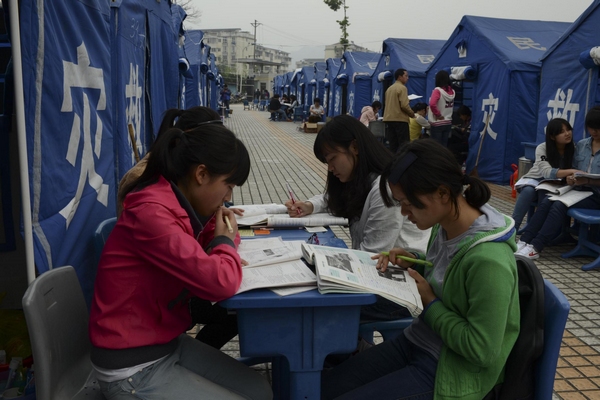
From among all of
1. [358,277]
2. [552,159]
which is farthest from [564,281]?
[358,277]

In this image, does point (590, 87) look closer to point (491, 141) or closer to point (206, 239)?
point (491, 141)

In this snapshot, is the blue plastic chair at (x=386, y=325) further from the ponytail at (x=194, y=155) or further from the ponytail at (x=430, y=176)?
the ponytail at (x=194, y=155)

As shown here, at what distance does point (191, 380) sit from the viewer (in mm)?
1992

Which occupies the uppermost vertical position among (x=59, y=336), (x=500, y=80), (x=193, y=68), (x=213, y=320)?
(x=193, y=68)

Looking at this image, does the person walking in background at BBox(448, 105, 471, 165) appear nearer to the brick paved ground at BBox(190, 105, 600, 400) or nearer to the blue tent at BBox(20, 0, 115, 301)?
the brick paved ground at BBox(190, 105, 600, 400)

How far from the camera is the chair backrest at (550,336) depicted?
1.84m

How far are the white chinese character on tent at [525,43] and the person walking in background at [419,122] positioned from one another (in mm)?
2082

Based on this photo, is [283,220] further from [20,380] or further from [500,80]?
[500,80]

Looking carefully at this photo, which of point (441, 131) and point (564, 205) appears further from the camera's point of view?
point (441, 131)

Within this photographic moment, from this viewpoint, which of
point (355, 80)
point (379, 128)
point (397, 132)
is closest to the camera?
point (397, 132)

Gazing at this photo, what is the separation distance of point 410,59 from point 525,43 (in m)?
5.12

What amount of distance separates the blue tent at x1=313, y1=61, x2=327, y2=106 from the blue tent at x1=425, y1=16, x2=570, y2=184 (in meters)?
15.4

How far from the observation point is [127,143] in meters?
4.40

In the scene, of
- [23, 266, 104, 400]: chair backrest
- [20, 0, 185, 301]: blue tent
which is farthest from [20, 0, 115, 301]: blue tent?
[23, 266, 104, 400]: chair backrest
